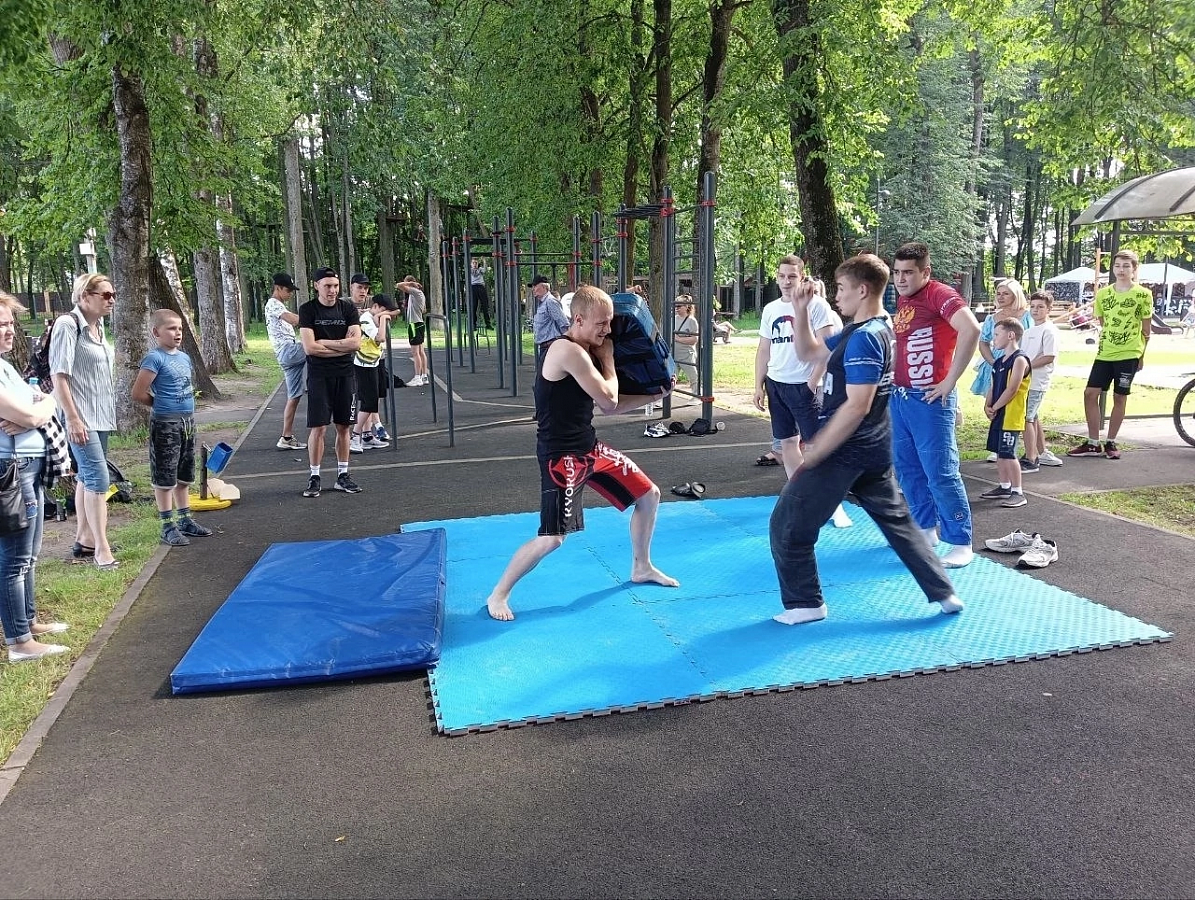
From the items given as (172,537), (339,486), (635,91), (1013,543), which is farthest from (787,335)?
(635,91)

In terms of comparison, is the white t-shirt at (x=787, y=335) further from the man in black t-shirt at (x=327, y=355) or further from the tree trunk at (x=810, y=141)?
the tree trunk at (x=810, y=141)

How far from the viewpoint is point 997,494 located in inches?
286

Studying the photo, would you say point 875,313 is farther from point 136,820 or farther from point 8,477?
point 8,477

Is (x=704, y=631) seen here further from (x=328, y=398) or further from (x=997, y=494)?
(x=328, y=398)

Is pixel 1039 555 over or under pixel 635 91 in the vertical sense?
under

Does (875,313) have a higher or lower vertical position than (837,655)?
higher

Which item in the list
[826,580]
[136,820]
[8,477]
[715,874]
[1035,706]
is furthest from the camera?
[826,580]

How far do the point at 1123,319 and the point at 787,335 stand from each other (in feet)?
14.4

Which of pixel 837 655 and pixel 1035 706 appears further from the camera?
pixel 837 655

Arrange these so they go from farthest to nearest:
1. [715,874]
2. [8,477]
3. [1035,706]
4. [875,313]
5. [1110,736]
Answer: [875,313] → [8,477] → [1035,706] → [1110,736] → [715,874]

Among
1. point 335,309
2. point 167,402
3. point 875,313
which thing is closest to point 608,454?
point 875,313

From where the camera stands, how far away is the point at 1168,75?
9844 millimetres

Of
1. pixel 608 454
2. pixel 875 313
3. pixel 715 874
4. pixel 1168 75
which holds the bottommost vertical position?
pixel 715 874

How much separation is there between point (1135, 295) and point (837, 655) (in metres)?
6.52
